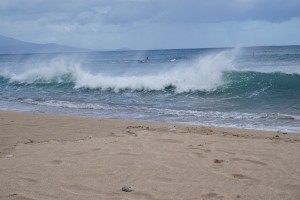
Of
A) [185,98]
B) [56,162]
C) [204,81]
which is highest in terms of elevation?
[204,81]

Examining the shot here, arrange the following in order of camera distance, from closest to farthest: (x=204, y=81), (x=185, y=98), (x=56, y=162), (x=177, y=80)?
(x=56, y=162)
(x=185, y=98)
(x=204, y=81)
(x=177, y=80)

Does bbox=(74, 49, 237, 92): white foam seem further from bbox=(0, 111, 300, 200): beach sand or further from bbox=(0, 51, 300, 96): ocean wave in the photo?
bbox=(0, 111, 300, 200): beach sand

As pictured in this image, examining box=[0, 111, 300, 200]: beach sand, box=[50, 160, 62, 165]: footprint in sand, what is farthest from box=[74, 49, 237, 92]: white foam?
box=[50, 160, 62, 165]: footprint in sand

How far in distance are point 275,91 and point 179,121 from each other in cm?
751

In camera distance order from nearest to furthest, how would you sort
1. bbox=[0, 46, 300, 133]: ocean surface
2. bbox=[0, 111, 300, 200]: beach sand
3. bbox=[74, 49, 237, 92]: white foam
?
bbox=[0, 111, 300, 200]: beach sand → bbox=[0, 46, 300, 133]: ocean surface → bbox=[74, 49, 237, 92]: white foam

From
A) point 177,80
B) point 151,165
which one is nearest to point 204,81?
point 177,80

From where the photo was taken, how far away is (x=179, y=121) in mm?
9359

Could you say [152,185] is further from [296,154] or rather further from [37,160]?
[296,154]

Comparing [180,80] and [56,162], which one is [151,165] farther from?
[180,80]

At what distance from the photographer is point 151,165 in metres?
4.57

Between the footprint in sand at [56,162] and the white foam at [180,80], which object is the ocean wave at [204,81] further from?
the footprint in sand at [56,162]

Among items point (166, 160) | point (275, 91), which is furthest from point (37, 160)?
point (275, 91)

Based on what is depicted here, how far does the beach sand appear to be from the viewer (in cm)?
372

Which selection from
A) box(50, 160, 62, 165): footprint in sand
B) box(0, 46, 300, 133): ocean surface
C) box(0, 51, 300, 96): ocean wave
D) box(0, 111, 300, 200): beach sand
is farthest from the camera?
box(0, 51, 300, 96): ocean wave
